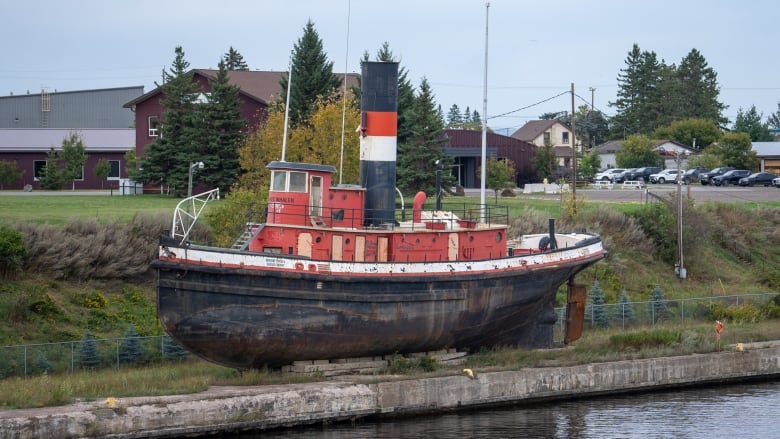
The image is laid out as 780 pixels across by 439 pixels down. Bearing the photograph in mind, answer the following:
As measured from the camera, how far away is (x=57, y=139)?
69.4 m

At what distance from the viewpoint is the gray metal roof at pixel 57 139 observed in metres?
67.1

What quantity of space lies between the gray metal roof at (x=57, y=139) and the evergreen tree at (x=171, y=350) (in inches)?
1647

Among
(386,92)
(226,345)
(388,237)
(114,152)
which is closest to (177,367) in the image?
(226,345)

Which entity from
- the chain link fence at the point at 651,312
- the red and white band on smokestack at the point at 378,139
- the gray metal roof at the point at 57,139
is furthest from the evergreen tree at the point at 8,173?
the red and white band on smokestack at the point at 378,139

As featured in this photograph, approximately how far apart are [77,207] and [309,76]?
49.8ft

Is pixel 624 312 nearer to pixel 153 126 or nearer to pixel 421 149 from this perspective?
pixel 421 149

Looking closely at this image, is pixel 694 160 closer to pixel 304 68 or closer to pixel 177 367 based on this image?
pixel 304 68

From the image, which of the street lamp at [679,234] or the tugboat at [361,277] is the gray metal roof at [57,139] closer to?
the street lamp at [679,234]

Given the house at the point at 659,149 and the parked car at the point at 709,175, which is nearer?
the parked car at the point at 709,175

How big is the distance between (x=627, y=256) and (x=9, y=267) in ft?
79.8

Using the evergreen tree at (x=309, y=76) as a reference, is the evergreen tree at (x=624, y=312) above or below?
below

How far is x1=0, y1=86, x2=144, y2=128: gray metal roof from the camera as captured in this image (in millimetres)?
84375

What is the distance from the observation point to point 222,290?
2295cm

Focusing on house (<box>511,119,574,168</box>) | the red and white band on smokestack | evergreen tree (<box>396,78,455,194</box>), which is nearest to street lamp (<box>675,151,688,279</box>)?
evergreen tree (<box>396,78,455,194</box>)
